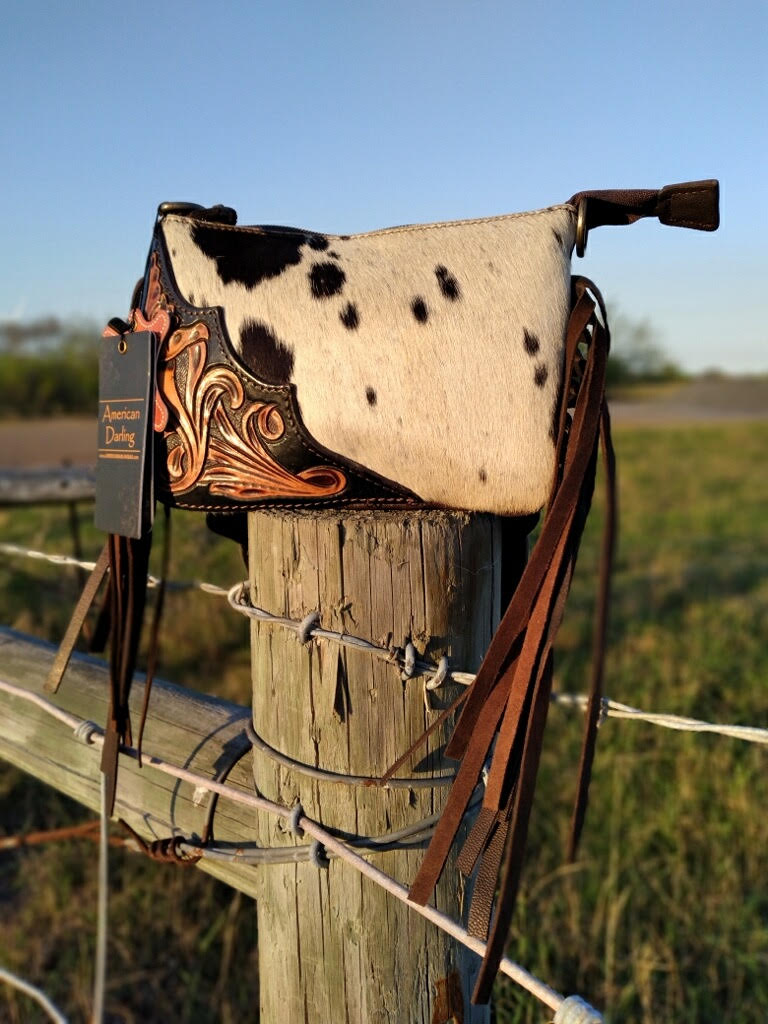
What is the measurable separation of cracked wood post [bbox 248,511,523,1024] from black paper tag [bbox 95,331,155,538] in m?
0.14

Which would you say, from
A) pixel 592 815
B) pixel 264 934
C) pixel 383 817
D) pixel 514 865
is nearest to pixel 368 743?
pixel 383 817

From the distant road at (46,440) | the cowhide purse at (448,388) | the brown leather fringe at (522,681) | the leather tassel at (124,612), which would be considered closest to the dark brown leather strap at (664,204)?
the cowhide purse at (448,388)

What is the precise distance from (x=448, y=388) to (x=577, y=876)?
2003 millimetres

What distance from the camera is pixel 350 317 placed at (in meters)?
0.89

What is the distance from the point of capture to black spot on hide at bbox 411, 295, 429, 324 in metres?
0.88

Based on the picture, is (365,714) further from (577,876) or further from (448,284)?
(577,876)

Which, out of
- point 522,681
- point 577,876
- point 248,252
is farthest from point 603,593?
point 577,876

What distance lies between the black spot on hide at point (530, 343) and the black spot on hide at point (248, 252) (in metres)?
0.26

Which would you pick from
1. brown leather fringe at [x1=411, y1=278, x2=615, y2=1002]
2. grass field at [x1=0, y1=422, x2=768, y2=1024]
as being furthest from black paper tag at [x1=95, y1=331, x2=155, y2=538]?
grass field at [x1=0, y1=422, x2=768, y2=1024]

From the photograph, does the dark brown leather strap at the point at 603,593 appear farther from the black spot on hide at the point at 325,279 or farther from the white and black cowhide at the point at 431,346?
the black spot on hide at the point at 325,279

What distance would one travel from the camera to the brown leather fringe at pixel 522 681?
0.85 metres

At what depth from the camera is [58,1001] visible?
206 centimetres

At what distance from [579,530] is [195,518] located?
2.90 meters

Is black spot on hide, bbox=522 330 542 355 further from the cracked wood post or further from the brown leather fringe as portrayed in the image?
the cracked wood post
